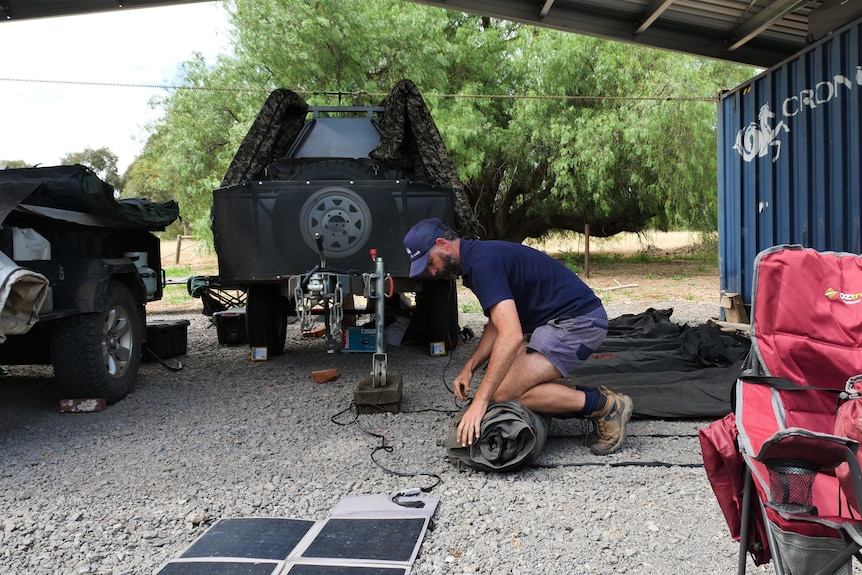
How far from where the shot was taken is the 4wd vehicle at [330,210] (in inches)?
225

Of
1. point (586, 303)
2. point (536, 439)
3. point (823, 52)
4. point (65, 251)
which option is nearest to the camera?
point (536, 439)

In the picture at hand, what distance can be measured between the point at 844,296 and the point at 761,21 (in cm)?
547

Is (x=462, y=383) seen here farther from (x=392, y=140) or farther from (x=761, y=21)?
(x=761, y=21)

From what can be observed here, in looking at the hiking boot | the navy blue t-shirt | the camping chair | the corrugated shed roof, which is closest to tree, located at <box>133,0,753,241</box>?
the corrugated shed roof

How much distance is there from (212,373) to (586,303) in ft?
13.1

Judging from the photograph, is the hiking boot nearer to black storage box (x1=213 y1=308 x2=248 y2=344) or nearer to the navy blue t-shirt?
the navy blue t-shirt

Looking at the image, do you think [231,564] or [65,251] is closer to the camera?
[231,564]

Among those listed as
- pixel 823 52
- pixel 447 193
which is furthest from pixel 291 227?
pixel 823 52

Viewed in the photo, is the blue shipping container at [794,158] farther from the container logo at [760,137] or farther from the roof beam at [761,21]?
the roof beam at [761,21]

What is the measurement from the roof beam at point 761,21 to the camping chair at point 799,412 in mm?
4861

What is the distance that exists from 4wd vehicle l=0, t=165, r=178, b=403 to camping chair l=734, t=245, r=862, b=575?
3.87m

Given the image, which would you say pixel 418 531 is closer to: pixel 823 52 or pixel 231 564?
pixel 231 564

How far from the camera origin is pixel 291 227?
5.75 meters

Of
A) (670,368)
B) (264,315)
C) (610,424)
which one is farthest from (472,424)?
(264,315)
